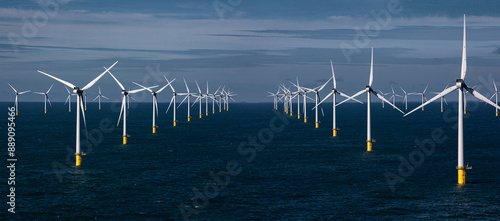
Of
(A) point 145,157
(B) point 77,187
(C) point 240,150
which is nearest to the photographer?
(B) point 77,187

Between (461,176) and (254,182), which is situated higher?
(461,176)

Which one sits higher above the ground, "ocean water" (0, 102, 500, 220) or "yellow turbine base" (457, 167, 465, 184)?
"yellow turbine base" (457, 167, 465, 184)

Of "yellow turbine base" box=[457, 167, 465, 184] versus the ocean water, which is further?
"yellow turbine base" box=[457, 167, 465, 184]

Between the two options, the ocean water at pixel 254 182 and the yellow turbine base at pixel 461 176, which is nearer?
the ocean water at pixel 254 182

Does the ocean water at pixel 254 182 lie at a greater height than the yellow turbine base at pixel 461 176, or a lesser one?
lesser

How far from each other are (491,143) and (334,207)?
89321 millimetres

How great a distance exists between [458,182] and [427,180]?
4.85 m

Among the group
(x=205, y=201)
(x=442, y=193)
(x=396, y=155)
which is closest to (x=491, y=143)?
(x=396, y=155)

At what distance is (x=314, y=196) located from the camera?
6506cm

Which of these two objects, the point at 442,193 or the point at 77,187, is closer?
the point at 442,193

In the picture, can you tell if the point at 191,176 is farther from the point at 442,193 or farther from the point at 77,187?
the point at 442,193

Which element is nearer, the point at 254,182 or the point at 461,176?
the point at 461,176

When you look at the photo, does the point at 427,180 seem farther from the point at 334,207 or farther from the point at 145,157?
the point at 145,157

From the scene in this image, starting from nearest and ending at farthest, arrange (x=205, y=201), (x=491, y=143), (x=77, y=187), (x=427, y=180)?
(x=205, y=201) → (x=77, y=187) → (x=427, y=180) → (x=491, y=143)
